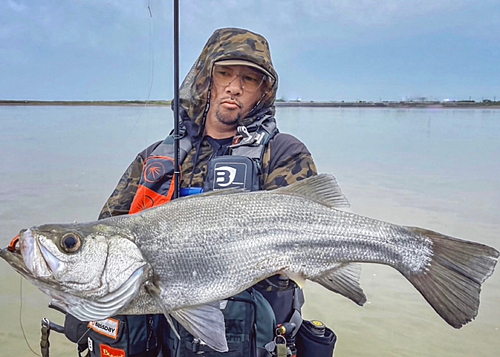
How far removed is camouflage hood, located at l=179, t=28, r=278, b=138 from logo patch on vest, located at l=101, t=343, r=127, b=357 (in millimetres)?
1823

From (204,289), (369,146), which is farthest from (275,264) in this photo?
(369,146)

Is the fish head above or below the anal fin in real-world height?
above

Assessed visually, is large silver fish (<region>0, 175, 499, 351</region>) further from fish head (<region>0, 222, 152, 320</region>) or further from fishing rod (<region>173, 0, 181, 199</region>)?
fishing rod (<region>173, 0, 181, 199</region>)

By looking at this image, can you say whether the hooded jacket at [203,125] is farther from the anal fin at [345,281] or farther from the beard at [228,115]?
the anal fin at [345,281]

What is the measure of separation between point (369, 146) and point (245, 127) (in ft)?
67.7

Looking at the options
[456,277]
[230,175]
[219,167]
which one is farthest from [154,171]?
[456,277]

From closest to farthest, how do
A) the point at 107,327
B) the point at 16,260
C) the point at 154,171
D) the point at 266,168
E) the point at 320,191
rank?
the point at 16,260 → the point at 320,191 → the point at 107,327 → the point at 266,168 → the point at 154,171

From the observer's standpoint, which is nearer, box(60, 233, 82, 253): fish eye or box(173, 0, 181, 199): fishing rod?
box(60, 233, 82, 253): fish eye

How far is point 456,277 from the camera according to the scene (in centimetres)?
231

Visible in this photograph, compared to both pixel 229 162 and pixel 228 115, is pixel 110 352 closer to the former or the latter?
pixel 229 162

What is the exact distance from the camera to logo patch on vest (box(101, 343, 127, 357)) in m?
2.76

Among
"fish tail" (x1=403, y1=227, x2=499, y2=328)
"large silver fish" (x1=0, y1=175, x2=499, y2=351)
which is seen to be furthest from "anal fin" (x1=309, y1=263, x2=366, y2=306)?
"fish tail" (x1=403, y1=227, x2=499, y2=328)

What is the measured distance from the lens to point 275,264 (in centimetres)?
235

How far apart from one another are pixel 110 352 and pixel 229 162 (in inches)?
61.3
